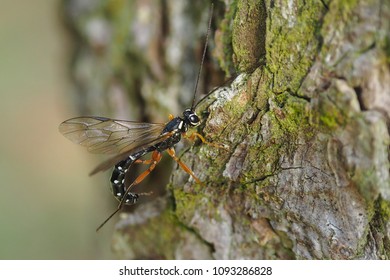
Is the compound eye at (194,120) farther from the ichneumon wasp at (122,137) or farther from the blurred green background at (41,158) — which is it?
the blurred green background at (41,158)

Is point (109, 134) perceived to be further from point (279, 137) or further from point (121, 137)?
point (279, 137)

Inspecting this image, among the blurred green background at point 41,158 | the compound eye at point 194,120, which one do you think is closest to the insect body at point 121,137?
the compound eye at point 194,120

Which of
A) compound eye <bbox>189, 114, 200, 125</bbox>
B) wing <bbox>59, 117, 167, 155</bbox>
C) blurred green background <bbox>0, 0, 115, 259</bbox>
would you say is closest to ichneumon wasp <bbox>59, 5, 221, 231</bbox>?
wing <bbox>59, 117, 167, 155</bbox>

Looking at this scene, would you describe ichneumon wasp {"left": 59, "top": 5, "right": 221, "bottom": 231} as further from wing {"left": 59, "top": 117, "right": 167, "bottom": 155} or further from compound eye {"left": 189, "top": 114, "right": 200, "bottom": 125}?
compound eye {"left": 189, "top": 114, "right": 200, "bottom": 125}

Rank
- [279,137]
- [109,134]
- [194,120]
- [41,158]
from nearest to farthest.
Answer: [279,137] → [194,120] → [109,134] → [41,158]

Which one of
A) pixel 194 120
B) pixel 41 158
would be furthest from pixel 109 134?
pixel 41 158
